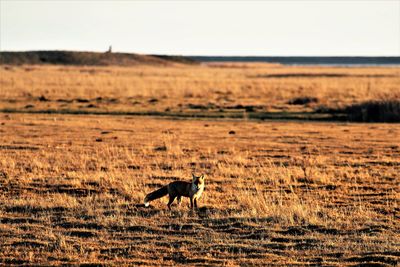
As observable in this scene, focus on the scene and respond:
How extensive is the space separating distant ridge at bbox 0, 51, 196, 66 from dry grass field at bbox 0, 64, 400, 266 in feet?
361

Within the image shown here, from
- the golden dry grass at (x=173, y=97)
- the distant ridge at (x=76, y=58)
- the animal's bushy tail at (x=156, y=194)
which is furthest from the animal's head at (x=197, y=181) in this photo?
the distant ridge at (x=76, y=58)

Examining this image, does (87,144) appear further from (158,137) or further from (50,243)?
(50,243)

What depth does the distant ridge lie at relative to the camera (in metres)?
143

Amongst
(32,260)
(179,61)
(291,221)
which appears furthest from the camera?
(179,61)

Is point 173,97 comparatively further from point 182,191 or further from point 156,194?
point 182,191

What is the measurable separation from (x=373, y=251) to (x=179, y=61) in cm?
16024

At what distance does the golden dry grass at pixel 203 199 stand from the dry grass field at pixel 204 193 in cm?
3

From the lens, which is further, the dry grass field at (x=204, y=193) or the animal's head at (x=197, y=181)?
the animal's head at (x=197, y=181)

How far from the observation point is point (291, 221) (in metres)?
12.8

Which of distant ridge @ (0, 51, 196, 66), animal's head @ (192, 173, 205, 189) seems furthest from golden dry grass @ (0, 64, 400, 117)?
distant ridge @ (0, 51, 196, 66)

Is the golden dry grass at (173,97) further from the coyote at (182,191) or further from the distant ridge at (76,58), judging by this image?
the distant ridge at (76,58)

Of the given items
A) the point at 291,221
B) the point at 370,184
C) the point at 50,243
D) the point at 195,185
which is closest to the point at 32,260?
the point at 50,243

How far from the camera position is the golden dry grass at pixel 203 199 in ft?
35.4

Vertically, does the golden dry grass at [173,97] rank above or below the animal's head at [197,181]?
below
